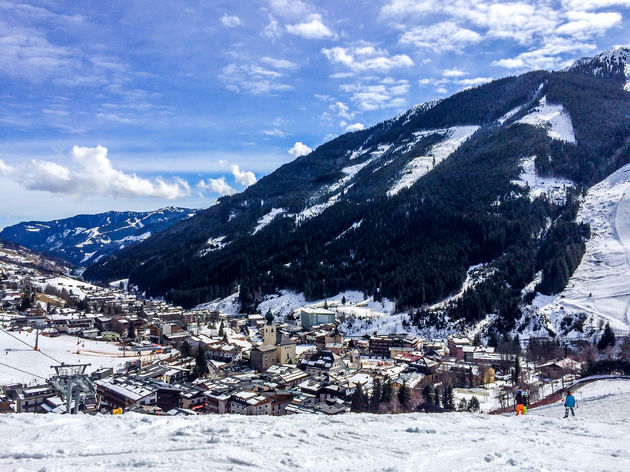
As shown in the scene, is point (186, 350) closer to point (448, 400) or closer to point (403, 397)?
point (403, 397)

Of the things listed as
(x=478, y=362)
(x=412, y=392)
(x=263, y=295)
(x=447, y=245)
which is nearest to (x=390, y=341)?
(x=478, y=362)

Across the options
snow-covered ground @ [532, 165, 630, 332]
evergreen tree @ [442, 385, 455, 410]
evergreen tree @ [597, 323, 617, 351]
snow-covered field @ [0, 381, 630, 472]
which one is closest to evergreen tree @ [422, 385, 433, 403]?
evergreen tree @ [442, 385, 455, 410]

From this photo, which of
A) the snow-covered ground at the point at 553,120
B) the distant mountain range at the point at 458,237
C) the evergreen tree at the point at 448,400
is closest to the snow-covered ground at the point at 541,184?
the distant mountain range at the point at 458,237

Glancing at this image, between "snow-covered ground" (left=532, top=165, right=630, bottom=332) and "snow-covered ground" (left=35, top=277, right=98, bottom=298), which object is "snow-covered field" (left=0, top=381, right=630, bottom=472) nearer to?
"snow-covered ground" (left=532, top=165, right=630, bottom=332)

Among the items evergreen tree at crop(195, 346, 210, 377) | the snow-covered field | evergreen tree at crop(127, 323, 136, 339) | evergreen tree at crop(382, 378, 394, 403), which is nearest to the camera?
the snow-covered field

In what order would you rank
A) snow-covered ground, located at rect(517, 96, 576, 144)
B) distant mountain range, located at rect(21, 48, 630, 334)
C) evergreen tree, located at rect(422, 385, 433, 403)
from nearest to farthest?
evergreen tree, located at rect(422, 385, 433, 403)
distant mountain range, located at rect(21, 48, 630, 334)
snow-covered ground, located at rect(517, 96, 576, 144)

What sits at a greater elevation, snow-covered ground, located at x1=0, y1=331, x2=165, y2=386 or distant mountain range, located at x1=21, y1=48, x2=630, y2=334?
distant mountain range, located at x1=21, y1=48, x2=630, y2=334

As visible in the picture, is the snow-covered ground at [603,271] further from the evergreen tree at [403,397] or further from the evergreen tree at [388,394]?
the evergreen tree at [388,394]
